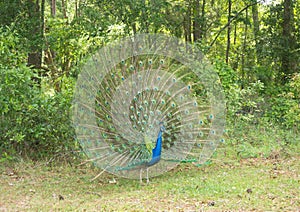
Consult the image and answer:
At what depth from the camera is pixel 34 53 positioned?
38.4ft

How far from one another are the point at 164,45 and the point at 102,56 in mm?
1389

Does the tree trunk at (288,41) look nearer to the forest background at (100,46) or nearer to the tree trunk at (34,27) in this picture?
the forest background at (100,46)

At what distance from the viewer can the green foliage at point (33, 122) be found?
839 centimetres

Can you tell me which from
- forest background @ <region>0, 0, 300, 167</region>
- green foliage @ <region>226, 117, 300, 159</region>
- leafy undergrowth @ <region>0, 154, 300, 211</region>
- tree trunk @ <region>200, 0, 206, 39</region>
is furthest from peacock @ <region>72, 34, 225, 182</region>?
tree trunk @ <region>200, 0, 206, 39</region>

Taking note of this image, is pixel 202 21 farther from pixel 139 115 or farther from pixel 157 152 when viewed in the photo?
pixel 157 152

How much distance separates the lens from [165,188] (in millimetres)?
6801

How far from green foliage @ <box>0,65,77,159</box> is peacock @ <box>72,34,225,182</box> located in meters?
1.00

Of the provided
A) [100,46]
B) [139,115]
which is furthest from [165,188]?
[100,46]

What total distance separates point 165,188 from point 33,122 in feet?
10.6

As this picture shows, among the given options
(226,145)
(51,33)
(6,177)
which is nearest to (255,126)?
(226,145)

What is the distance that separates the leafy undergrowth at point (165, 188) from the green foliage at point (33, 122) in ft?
1.52

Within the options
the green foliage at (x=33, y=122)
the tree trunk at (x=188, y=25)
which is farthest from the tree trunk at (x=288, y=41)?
the green foliage at (x=33, y=122)

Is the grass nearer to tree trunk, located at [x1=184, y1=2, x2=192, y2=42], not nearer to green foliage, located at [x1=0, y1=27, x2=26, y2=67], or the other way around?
green foliage, located at [x1=0, y1=27, x2=26, y2=67]

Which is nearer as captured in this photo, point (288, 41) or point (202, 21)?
point (288, 41)
